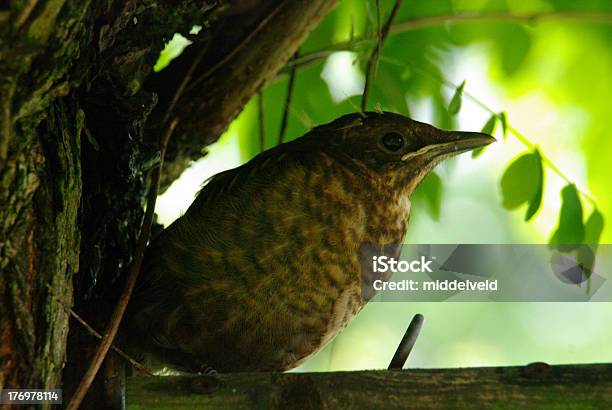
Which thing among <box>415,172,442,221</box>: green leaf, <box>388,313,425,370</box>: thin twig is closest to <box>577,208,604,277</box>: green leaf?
<box>415,172,442,221</box>: green leaf

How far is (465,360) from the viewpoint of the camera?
13.8 ft

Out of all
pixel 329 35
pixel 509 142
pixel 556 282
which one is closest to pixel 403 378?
pixel 556 282

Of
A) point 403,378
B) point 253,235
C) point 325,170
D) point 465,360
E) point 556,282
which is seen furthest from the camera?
point 465,360

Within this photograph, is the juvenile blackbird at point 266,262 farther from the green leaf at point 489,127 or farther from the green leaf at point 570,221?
the green leaf at point 570,221

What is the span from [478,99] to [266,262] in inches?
39.6

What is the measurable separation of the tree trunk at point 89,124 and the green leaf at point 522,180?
65 cm

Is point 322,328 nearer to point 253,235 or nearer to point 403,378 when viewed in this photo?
point 253,235

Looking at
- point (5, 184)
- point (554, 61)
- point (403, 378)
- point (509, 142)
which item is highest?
point (554, 61)

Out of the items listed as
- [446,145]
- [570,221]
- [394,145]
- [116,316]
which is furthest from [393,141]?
[116,316]

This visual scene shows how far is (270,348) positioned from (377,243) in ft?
1.21

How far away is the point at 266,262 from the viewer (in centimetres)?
210

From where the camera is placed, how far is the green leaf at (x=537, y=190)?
228 centimetres
